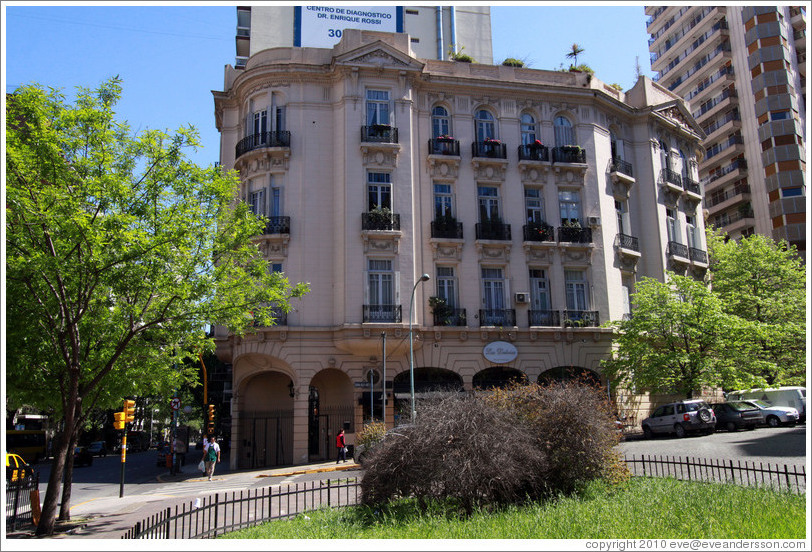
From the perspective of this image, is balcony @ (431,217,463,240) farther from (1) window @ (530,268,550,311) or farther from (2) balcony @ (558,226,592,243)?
(2) balcony @ (558,226,592,243)

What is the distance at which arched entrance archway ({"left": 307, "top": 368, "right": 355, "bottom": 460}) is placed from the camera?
28938 millimetres

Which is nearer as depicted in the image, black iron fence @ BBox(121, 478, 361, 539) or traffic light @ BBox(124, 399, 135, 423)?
black iron fence @ BBox(121, 478, 361, 539)

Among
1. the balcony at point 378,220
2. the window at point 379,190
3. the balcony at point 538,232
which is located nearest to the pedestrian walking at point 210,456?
the balcony at point 378,220

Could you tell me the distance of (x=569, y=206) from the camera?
106 ft

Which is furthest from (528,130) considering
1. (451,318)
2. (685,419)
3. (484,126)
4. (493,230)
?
(685,419)

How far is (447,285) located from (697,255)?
17.4 metres

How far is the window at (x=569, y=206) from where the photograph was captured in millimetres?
32094

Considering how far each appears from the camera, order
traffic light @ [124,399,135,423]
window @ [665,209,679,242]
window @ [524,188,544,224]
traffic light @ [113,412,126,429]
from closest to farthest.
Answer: traffic light @ [113,412,126,429]
traffic light @ [124,399,135,423]
window @ [524,188,544,224]
window @ [665,209,679,242]

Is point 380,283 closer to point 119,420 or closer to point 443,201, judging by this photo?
point 443,201

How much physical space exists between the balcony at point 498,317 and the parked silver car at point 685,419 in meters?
7.62

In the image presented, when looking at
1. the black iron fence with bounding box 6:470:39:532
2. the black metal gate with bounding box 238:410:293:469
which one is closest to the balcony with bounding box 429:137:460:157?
the black metal gate with bounding box 238:410:293:469

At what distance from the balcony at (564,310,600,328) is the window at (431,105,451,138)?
35.6 ft

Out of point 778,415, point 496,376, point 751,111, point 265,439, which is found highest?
point 751,111

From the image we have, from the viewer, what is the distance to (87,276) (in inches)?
530
